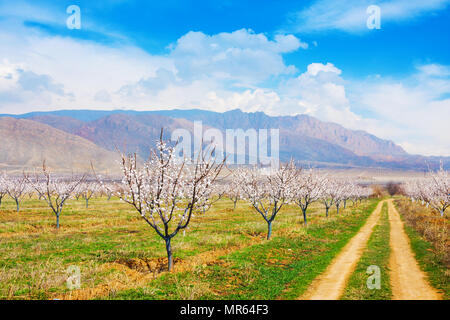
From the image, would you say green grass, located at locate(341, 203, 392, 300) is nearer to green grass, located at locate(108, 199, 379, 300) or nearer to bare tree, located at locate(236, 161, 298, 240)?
green grass, located at locate(108, 199, 379, 300)

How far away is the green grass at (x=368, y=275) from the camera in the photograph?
13602mm

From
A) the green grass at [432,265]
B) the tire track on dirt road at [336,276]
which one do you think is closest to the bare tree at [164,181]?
the tire track on dirt road at [336,276]

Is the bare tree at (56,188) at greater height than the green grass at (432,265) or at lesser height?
greater

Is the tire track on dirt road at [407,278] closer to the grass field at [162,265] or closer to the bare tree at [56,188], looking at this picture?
the grass field at [162,265]

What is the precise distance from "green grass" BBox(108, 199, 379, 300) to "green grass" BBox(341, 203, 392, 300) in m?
2.06

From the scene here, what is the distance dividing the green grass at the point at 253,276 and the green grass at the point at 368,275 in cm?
206

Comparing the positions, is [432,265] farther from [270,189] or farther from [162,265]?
[162,265]

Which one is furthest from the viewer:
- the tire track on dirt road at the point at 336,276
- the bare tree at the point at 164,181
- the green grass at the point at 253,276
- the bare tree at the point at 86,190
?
the bare tree at the point at 86,190

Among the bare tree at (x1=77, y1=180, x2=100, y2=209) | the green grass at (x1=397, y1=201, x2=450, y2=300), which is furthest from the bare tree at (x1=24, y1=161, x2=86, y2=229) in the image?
the green grass at (x1=397, y1=201, x2=450, y2=300)

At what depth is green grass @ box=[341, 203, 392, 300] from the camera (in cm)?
1360

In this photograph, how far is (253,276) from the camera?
1619 centimetres
